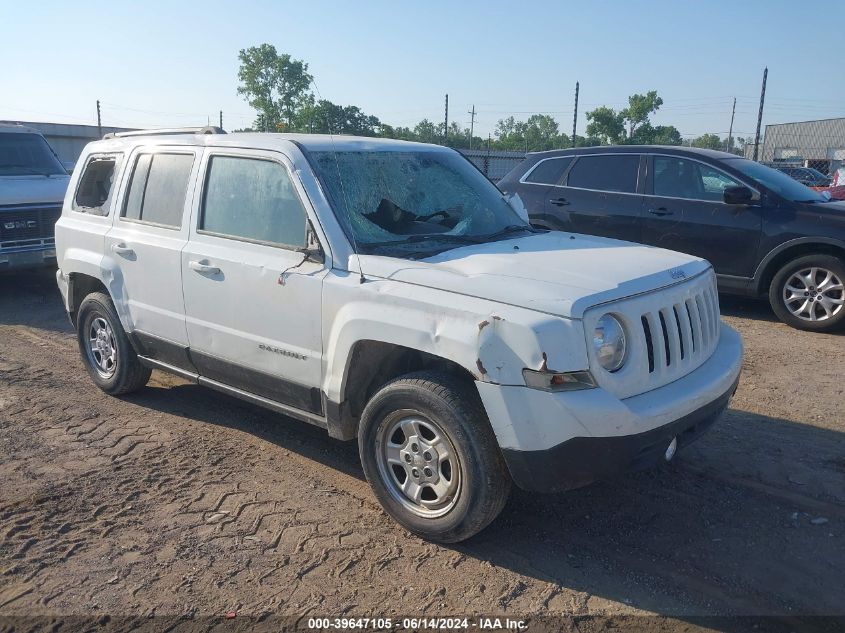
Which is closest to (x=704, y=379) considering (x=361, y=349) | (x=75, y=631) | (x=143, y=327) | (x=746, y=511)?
(x=746, y=511)

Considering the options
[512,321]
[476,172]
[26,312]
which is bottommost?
[26,312]

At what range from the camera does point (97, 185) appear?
5.89 metres

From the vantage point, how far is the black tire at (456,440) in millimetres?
3387

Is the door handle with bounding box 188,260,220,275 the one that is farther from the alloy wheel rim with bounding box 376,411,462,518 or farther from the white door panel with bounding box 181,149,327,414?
the alloy wheel rim with bounding box 376,411,462,518

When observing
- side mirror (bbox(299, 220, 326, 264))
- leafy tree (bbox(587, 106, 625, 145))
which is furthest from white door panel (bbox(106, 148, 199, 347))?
leafy tree (bbox(587, 106, 625, 145))

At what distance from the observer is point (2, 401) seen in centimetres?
585

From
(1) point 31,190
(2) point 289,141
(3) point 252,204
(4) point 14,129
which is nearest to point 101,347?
(3) point 252,204

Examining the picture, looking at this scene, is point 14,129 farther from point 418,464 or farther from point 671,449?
point 671,449

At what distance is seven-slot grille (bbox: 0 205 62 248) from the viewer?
32.1 ft

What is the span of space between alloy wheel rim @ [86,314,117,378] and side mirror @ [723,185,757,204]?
6.17 metres

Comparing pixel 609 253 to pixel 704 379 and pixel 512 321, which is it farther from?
pixel 512 321

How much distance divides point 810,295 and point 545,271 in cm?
525

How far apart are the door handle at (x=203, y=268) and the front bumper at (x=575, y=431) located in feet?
6.74

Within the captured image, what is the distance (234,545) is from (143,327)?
7.02ft
